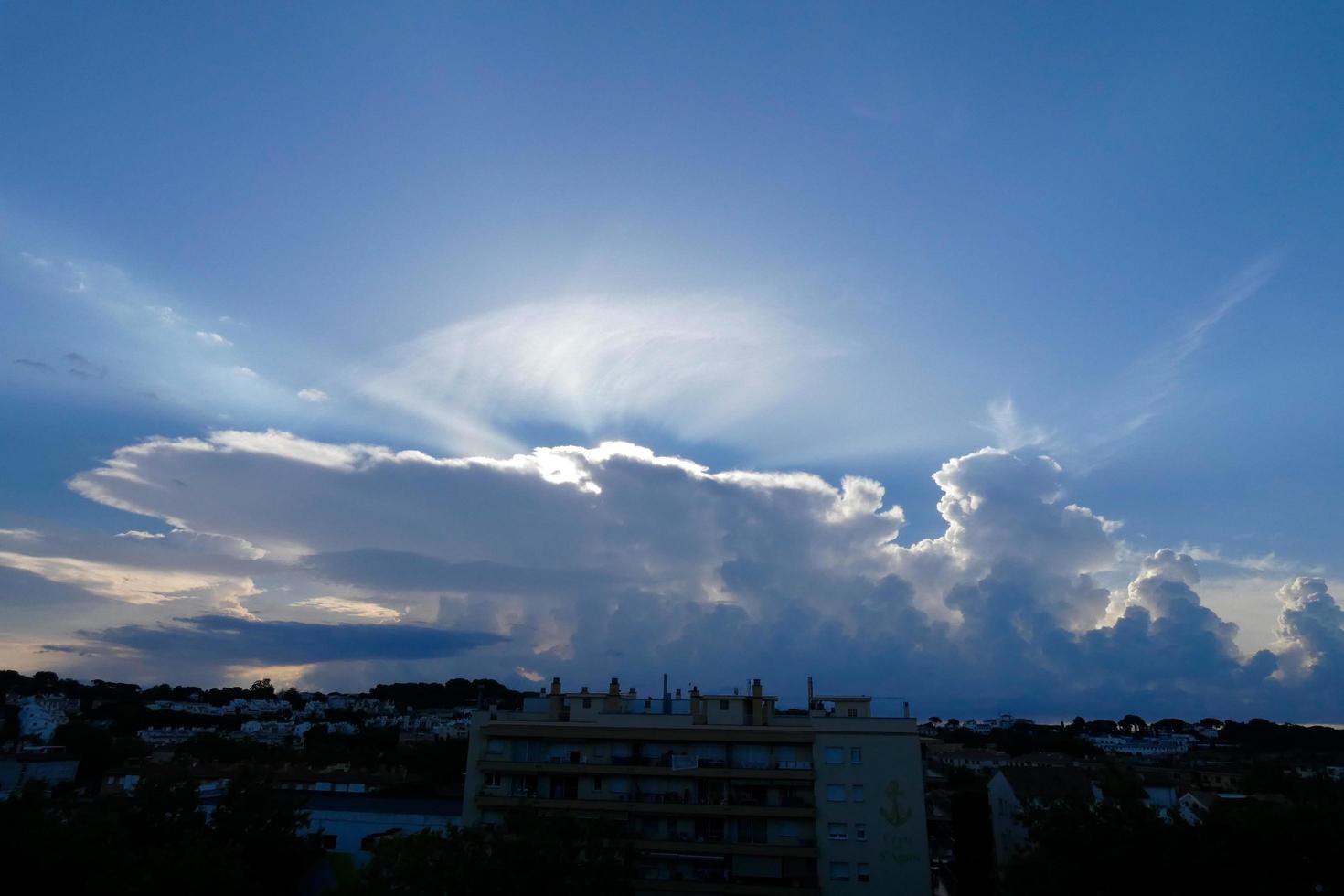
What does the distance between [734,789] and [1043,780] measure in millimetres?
36576

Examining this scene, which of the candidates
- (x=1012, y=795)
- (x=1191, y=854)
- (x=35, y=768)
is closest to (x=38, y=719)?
(x=35, y=768)

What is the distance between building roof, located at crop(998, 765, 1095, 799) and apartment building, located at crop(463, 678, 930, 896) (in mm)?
22206

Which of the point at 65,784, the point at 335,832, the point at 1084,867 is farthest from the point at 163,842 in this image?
the point at 65,784

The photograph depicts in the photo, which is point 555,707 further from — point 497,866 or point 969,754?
point 969,754

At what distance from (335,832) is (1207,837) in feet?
170

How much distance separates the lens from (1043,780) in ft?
243

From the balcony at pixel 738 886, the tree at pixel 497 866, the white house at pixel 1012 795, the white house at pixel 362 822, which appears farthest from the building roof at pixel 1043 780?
the tree at pixel 497 866

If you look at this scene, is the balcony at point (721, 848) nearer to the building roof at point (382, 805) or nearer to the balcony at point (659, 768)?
the balcony at point (659, 768)

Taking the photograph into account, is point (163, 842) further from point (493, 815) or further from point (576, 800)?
point (576, 800)

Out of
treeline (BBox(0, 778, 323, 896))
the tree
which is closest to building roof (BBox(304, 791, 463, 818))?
treeline (BBox(0, 778, 323, 896))

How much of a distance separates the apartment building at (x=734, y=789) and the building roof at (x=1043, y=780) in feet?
72.9

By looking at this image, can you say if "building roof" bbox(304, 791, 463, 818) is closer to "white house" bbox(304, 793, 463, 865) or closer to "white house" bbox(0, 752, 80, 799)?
"white house" bbox(304, 793, 463, 865)

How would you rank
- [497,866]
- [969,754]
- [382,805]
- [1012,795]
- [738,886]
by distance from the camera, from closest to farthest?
[497,866] < [738,886] < [382,805] < [1012,795] < [969,754]

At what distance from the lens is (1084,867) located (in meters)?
34.0
